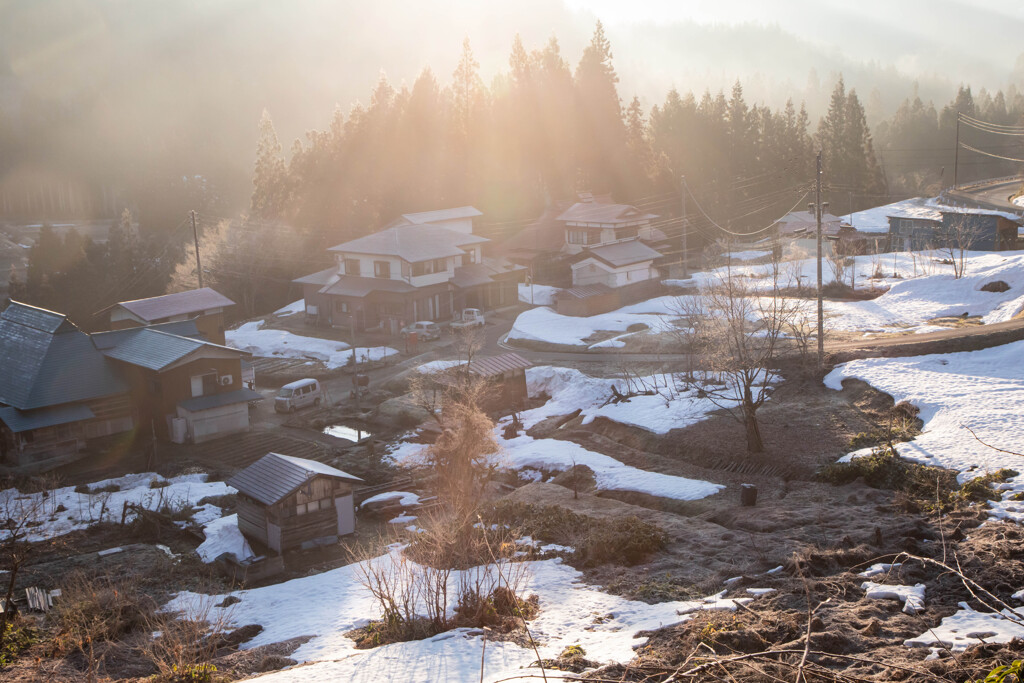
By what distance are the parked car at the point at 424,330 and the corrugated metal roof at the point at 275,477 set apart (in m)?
16.6

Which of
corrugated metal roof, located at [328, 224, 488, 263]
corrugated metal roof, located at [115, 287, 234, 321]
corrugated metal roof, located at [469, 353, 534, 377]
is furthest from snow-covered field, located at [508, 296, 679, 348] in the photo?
→ corrugated metal roof, located at [115, 287, 234, 321]

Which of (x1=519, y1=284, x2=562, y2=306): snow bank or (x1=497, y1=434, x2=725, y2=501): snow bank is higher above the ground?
(x1=519, y1=284, x2=562, y2=306): snow bank

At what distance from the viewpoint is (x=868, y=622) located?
905cm

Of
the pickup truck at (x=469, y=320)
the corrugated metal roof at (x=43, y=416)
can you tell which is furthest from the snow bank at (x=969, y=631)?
the pickup truck at (x=469, y=320)

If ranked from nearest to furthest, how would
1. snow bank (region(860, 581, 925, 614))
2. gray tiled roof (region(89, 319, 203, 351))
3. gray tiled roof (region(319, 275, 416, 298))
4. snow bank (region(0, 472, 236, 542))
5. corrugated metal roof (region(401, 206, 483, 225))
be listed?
snow bank (region(860, 581, 925, 614)), snow bank (region(0, 472, 236, 542)), gray tiled roof (region(89, 319, 203, 351)), gray tiled roof (region(319, 275, 416, 298)), corrugated metal roof (region(401, 206, 483, 225))

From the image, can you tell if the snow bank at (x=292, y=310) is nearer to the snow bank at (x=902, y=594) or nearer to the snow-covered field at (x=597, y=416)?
the snow-covered field at (x=597, y=416)

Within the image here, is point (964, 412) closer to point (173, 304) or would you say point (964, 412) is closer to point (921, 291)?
point (921, 291)

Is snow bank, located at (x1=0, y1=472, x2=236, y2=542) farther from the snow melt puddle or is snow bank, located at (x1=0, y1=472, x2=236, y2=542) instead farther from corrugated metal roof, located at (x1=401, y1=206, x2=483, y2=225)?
corrugated metal roof, located at (x1=401, y1=206, x2=483, y2=225)

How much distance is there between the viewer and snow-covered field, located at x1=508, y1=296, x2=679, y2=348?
32156mm

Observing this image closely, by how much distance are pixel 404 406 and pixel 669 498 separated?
37.5 feet

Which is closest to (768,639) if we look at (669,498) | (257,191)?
(669,498)

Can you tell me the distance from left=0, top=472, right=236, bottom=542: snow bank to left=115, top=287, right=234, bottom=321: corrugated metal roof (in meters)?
11.5

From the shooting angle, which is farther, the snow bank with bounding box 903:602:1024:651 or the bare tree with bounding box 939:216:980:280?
the bare tree with bounding box 939:216:980:280

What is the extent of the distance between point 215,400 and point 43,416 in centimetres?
475
